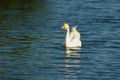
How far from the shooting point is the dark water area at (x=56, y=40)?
83.5 feet

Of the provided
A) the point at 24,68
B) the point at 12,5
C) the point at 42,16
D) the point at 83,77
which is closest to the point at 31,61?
the point at 24,68

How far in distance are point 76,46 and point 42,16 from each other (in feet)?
22.3

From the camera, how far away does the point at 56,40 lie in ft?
102

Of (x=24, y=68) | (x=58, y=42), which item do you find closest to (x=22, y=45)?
(x=58, y=42)

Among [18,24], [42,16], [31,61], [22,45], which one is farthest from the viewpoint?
[42,16]

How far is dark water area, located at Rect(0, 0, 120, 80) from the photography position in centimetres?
2545

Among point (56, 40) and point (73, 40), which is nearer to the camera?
point (73, 40)

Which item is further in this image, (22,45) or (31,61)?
(22,45)

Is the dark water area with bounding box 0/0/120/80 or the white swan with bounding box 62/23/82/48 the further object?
the white swan with bounding box 62/23/82/48

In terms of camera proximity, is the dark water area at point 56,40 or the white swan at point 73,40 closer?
the dark water area at point 56,40

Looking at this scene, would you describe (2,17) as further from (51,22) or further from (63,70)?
(63,70)

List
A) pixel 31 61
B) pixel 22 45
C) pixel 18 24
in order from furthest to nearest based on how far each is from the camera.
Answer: pixel 18 24
pixel 22 45
pixel 31 61

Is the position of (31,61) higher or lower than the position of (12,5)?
lower

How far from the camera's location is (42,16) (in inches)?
1448
